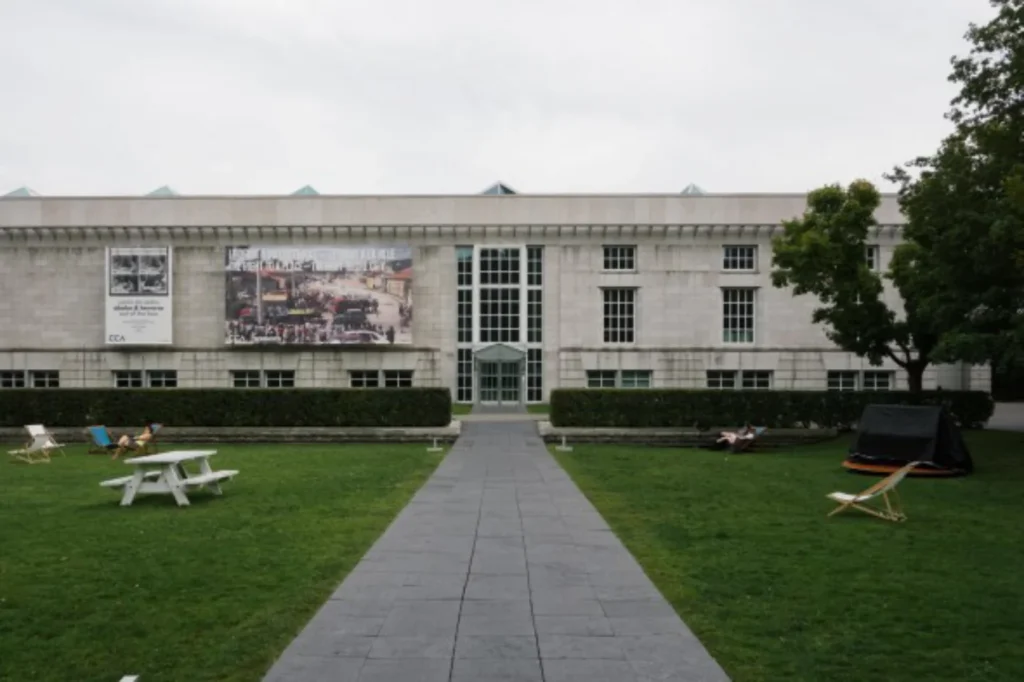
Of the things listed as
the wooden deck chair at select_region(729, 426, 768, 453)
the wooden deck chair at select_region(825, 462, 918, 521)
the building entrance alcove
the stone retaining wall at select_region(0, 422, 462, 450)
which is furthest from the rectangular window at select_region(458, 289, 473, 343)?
the wooden deck chair at select_region(825, 462, 918, 521)

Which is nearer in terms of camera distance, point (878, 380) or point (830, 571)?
point (830, 571)

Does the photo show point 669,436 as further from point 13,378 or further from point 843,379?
point 13,378

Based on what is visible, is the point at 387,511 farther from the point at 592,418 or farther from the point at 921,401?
the point at 921,401

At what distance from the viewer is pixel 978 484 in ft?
53.7

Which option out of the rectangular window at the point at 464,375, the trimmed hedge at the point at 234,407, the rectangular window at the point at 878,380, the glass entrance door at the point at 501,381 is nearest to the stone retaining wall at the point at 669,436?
the trimmed hedge at the point at 234,407

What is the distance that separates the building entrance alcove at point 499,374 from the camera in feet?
141

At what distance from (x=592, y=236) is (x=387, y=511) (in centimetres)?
3299

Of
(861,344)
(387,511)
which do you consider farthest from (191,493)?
(861,344)

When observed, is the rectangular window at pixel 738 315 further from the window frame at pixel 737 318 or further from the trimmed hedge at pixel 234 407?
the trimmed hedge at pixel 234 407

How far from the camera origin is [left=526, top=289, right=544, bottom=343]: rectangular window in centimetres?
4384

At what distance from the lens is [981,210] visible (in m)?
18.2

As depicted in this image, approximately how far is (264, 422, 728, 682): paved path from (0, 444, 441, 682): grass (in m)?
0.37

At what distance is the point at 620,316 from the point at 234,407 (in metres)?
22.7

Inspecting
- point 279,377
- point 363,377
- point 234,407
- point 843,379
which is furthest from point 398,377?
point 843,379
